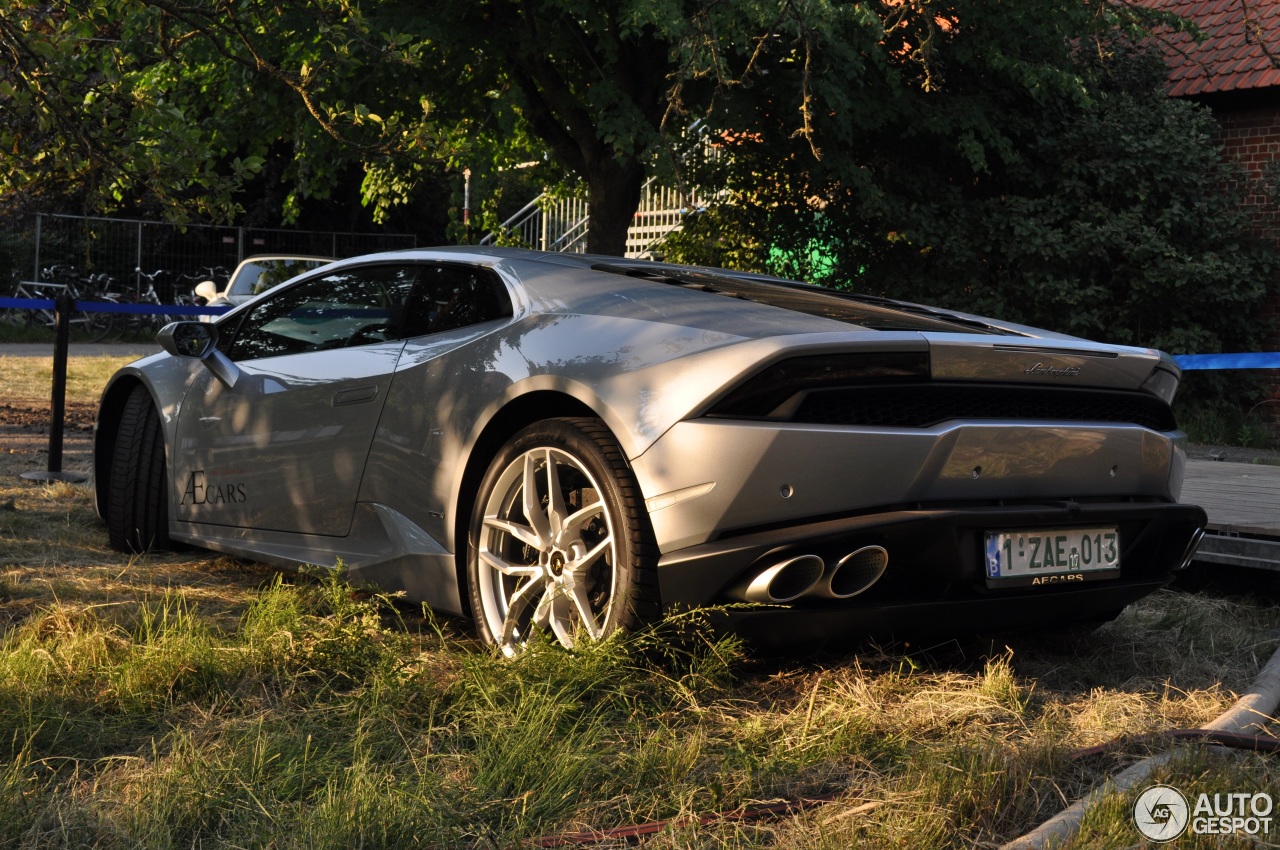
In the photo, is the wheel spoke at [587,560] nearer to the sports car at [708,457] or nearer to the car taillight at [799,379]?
the sports car at [708,457]

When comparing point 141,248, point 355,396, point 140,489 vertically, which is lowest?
point 141,248

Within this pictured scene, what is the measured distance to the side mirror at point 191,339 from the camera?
5426mm

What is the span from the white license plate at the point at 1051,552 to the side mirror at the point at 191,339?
330cm

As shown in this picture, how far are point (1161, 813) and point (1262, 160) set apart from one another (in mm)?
13706

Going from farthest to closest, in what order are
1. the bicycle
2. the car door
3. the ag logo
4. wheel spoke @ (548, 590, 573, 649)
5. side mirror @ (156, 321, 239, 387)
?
the bicycle
side mirror @ (156, 321, 239, 387)
the car door
wheel spoke @ (548, 590, 573, 649)
the ag logo

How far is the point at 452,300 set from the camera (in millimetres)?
4418

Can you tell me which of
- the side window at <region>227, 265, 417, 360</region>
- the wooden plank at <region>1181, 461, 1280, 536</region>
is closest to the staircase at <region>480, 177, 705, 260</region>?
the wooden plank at <region>1181, 461, 1280, 536</region>

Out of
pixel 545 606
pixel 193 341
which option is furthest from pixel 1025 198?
pixel 545 606

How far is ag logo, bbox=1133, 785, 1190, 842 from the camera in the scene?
8.53 ft

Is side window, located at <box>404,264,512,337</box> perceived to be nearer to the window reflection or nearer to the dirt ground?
the window reflection

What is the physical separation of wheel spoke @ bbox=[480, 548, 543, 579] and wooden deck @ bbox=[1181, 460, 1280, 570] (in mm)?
2897

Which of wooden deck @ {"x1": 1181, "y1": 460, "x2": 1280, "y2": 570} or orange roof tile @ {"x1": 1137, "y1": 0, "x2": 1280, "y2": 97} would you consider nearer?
wooden deck @ {"x1": 1181, "y1": 460, "x2": 1280, "y2": 570}

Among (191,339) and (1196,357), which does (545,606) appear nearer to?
(191,339)

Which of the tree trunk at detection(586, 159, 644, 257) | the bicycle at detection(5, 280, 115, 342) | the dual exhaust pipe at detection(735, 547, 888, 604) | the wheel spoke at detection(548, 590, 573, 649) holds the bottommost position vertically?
the bicycle at detection(5, 280, 115, 342)
